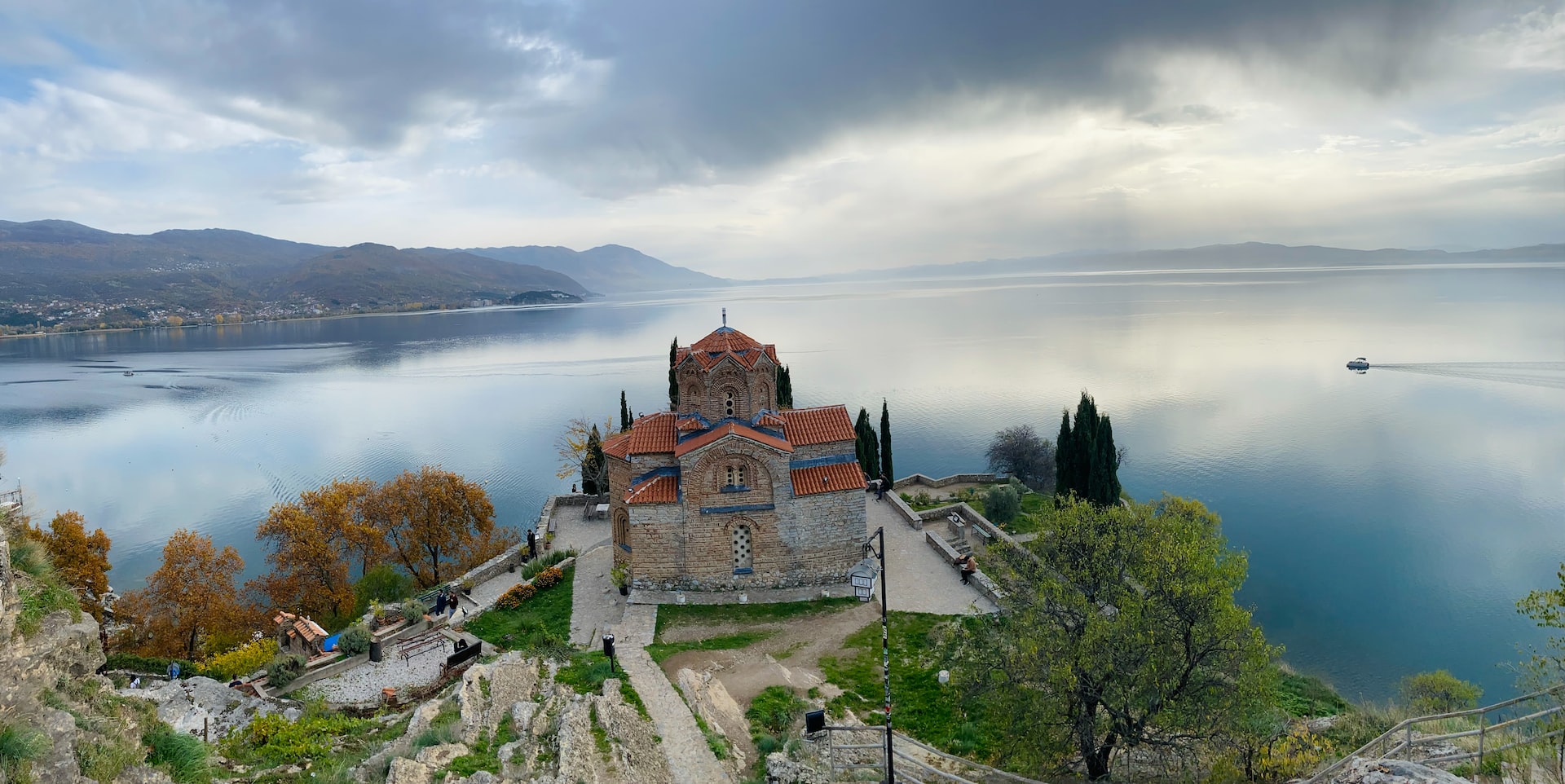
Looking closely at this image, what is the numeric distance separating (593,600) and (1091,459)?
21.5m

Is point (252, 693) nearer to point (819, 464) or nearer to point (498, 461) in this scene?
point (819, 464)

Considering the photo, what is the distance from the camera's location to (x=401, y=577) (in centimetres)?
2428

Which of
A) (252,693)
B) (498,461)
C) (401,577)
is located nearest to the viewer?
(252,693)

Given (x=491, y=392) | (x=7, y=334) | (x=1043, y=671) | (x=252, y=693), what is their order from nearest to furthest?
(x=1043, y=671)
(x=252, y=693)
(x=491, y=392)
(x=7, y=334)

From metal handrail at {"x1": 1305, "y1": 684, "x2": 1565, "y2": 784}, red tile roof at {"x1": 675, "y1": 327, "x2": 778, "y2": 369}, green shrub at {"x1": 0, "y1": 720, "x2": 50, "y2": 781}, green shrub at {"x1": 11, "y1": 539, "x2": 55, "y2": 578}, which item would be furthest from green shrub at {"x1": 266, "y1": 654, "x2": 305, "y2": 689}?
metal handrail at {"x1": 1305, "y1": 684, "x2": 1565, "y2": 784}

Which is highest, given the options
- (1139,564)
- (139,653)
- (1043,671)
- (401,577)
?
(1139,564)

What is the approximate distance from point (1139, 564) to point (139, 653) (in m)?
29.1

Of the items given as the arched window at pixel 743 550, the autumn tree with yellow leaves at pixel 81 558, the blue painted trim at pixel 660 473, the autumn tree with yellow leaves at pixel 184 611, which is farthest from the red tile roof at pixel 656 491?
the autumn tree with yellow leaves at pixel 81 558

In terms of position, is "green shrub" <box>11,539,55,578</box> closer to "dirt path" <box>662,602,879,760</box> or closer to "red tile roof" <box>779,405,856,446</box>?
"dirt path" <box>662,602,879,760</box>

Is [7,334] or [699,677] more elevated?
[7,334]

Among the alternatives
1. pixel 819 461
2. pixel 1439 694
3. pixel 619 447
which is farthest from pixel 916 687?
pixel 1439 694

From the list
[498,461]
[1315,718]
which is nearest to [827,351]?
[498,461]

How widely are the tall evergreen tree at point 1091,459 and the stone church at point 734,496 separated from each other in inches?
555

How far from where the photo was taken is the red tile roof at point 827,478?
846 inches
